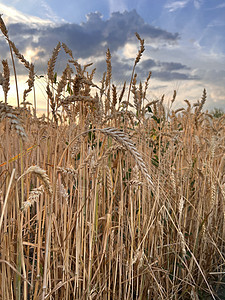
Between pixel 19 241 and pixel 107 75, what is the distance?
1.19 m

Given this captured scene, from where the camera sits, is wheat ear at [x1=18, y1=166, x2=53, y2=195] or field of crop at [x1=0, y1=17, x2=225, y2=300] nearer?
wheat ear at [x1=18, y1=166, x2=53, y2=195]

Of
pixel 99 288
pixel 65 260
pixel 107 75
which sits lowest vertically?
pixel 99 288

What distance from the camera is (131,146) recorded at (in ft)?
3.13

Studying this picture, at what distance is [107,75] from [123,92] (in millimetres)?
146

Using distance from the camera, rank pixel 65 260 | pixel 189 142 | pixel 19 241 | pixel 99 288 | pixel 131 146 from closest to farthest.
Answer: pixel 131 146 → pixel 19 241 → pixel 65 260 → pixel 99 288 → pixel 189 142

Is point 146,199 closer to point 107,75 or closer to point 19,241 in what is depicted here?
point 107,75

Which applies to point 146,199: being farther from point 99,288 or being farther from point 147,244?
point 99,288

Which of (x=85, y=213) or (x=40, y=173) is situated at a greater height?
(x=40, y=173)

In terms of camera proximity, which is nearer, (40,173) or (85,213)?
(40,173)

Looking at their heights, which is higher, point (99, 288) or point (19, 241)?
point (19, 241)

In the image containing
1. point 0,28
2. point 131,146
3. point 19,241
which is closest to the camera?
point 131,146

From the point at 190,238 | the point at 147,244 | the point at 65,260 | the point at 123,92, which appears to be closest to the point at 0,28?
the point at 123,92

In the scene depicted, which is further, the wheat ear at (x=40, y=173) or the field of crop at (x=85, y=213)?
the field of crop at (x=85, y=213)

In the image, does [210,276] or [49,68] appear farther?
[210,276]
